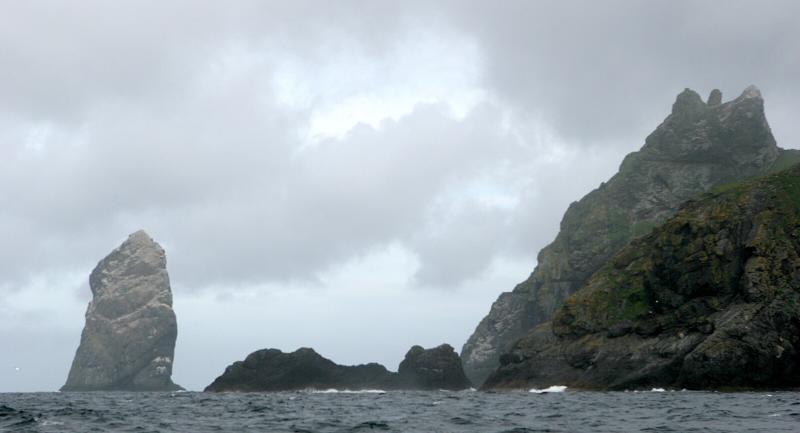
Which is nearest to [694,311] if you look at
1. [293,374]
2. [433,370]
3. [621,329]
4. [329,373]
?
[621,329]

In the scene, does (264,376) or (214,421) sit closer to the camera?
(214,421)

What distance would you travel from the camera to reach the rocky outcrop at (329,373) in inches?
6107

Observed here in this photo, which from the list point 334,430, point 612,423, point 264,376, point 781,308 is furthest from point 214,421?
point 264,376

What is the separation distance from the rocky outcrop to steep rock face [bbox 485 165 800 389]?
1846 cm

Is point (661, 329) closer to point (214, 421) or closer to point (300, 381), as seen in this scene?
point (300, 381)

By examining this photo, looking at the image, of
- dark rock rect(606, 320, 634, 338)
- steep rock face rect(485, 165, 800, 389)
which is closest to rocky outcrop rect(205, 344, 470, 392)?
steep rock face rect(485, 165, 800, 389)

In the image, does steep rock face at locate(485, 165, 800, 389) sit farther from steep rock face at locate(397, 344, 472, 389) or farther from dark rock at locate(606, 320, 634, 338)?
steep rock face at locate(397, 344, 472, 389)

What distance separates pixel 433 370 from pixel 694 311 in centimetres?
5602

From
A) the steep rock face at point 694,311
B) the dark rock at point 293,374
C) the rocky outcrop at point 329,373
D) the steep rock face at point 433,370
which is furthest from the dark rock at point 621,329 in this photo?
the dark rock at point 293,374

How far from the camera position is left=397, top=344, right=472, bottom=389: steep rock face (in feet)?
527

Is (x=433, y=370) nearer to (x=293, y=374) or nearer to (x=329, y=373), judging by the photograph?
(x=329, y=373)

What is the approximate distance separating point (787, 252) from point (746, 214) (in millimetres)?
11720

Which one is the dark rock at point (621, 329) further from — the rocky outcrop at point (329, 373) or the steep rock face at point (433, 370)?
the rocky outcrop at point (329, 373)

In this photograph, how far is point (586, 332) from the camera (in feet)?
455
